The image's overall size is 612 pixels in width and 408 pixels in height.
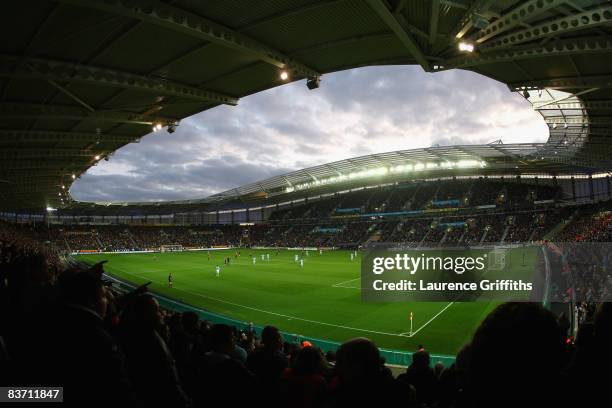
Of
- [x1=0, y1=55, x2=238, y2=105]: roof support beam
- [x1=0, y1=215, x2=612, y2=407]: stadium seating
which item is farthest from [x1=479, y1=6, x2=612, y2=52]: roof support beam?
[x1=0, y1=55, x2=238, y2=105]: roof support beam

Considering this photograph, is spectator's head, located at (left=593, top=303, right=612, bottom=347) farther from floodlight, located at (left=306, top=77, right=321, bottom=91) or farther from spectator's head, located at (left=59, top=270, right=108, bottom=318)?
floodlight, located at (left=306, top=77, right=321, bottom=91)

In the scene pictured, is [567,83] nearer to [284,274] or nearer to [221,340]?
[221,340]

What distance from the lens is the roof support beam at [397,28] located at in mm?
7887

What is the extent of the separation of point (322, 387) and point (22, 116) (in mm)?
16981

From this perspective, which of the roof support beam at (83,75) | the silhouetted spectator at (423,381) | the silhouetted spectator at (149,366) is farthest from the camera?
the roof support beam at (83,75)

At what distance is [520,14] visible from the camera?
29.3 ft

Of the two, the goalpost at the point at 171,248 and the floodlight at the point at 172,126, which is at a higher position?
the floodlight at the point at 172,126

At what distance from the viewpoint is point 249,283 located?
113ft

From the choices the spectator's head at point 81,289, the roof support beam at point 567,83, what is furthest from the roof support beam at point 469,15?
the spectator's head at point 81,289

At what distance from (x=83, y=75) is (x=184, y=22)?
4.91 meters

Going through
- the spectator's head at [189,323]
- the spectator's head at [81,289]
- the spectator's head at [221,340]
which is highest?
the spectator's head at [81,289]

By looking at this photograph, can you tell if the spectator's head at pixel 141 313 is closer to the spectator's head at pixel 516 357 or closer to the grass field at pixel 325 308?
the spectator's head at pixel 516 357

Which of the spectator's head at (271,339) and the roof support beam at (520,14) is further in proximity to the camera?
the roof support beam at (520,14)

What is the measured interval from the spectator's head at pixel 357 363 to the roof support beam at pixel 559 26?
34.1ft
